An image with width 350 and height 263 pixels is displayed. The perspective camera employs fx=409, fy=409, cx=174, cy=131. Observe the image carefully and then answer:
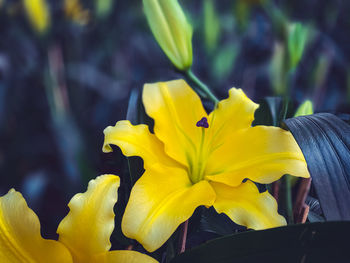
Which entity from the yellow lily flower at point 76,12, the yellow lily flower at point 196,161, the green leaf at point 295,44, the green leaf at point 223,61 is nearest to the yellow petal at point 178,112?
the yellow lily flower at point 196,161

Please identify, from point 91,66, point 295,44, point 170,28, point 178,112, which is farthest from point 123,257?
point 91,66

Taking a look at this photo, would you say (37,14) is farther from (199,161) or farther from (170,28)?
(199,161)

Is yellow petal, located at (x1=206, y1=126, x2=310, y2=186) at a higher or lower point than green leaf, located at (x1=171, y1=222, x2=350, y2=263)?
higher

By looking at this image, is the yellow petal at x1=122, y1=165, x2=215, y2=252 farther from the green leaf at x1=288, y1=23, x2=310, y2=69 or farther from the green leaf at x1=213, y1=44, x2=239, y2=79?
the green leaf at x1=213, y1=44, x2=239, y2=79

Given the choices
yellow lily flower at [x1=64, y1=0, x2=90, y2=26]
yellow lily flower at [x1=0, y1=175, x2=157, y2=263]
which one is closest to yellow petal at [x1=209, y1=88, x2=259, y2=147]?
yellow lily flower at [x1=0, y1=175, x2=157, y2=263]

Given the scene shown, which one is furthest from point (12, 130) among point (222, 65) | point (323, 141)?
point (323, 141)
